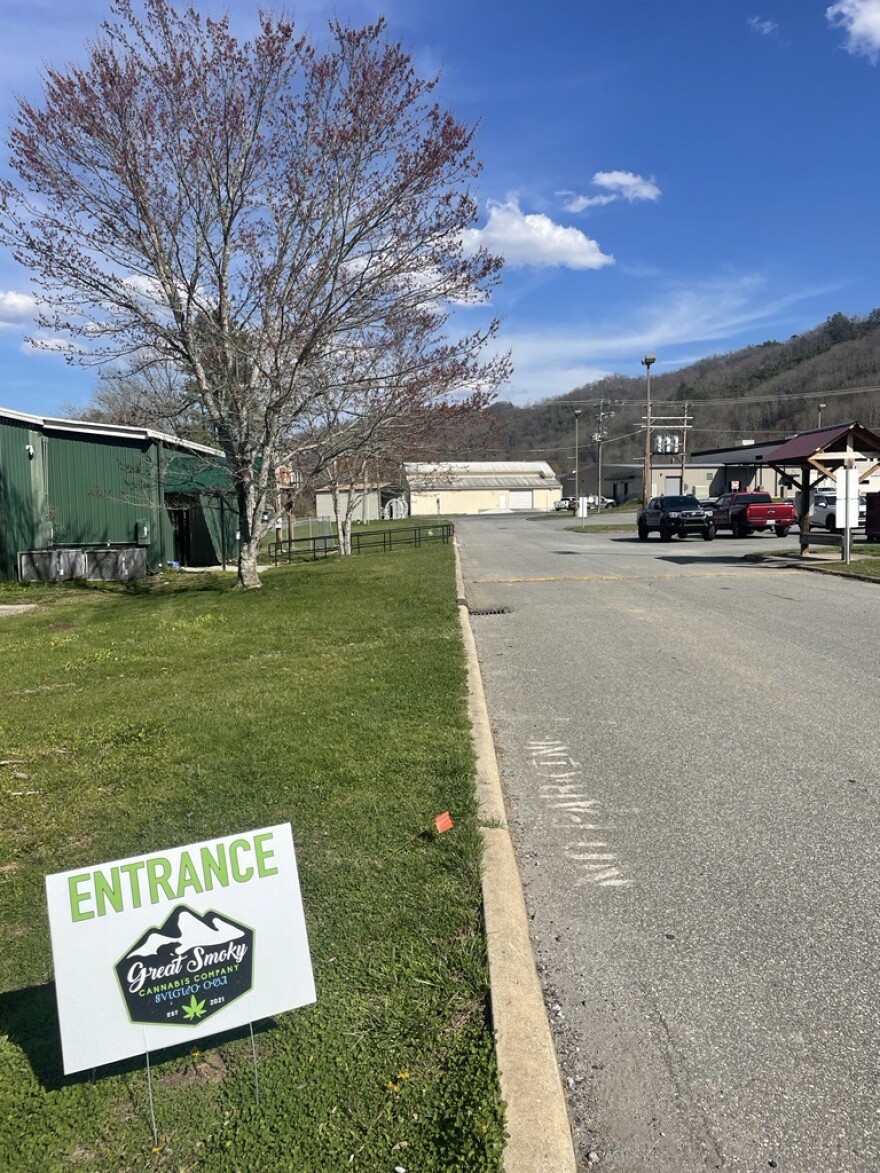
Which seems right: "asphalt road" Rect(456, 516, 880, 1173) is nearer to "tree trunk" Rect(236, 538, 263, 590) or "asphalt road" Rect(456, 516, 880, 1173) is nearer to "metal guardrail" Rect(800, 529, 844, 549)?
"tree trunk" Rect(236, 538, 263, 590)

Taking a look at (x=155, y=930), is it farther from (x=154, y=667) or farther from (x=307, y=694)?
(x=154, y=667)

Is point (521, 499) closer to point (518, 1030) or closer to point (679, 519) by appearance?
point (679, 519)

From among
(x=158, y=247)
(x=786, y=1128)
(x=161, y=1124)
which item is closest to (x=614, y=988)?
(x=786, y=1128)

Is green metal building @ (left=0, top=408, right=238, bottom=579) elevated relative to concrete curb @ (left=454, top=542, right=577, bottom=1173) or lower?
elevated

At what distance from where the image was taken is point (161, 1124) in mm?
2311

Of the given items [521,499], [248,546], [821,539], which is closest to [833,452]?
[821,539]

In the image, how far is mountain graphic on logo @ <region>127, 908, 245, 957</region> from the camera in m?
2.40

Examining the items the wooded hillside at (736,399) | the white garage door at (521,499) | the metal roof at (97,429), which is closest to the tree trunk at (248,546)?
the metal roof at (97,429)

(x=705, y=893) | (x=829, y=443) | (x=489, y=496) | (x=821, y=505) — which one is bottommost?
(x=705, y=893)

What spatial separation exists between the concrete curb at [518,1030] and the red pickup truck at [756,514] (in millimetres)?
32109

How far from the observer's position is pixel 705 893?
12.1ft

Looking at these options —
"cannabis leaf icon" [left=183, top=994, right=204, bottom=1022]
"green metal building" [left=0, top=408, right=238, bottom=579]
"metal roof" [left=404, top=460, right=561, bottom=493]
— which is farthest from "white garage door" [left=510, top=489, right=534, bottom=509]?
"cannabis leaf icon" [left=183, top=994, right=204, bottom=1022]

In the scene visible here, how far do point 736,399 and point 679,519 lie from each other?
8069 centimetres

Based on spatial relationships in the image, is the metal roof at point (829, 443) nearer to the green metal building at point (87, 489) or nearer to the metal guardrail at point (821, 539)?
the metal guardrail at point (821, 539)
